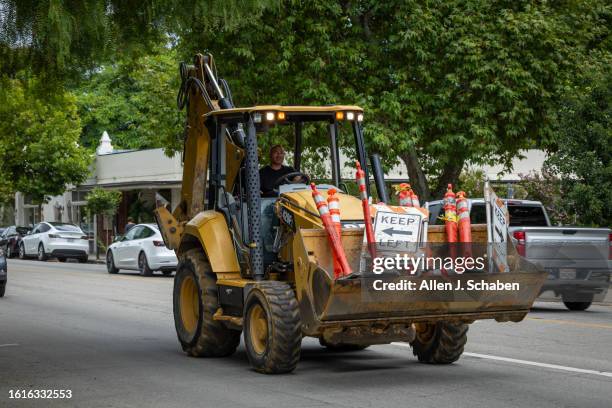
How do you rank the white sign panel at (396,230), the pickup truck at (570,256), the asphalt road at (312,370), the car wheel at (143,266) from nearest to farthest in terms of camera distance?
1. the asphalt road at (312,370)
2. the white sign panel at (396,230)
3. the pickup truck at (570,256)
4. the car wheel at (143,266)

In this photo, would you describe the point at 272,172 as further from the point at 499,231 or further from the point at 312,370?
the point at 499,231

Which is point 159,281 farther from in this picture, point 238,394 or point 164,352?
point 238,394

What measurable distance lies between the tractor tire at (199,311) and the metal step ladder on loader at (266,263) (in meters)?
0.01

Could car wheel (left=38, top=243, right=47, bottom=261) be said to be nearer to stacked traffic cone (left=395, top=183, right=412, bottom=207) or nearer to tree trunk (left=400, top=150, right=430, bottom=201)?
tree trunk (left=400, top=150, right=430, bottom=201)

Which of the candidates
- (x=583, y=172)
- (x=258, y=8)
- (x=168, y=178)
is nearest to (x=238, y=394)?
(x=258, y=8)

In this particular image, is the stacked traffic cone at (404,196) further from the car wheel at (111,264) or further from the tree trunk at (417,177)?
the car wheel at (111,264)

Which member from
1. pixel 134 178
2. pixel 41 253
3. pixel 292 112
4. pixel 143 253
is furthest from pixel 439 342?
pixel 134 178

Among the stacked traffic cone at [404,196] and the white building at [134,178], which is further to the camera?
the white building at [134,178]

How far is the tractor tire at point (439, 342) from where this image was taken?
11062mm

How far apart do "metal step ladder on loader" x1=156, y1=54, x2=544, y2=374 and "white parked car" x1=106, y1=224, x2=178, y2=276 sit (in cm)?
1615

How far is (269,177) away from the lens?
11.9 m

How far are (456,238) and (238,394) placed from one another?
2613 mm

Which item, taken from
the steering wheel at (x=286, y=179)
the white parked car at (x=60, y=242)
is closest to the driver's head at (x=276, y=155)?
the steering wheel at (x=286, y=179)

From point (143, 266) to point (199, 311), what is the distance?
18.8m
